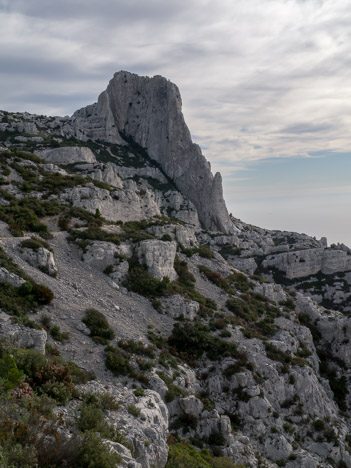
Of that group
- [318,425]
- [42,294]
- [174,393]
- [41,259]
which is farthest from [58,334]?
[318,425]

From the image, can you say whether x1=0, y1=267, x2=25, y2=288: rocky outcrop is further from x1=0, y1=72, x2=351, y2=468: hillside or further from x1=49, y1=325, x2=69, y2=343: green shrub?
x1=49, y1=325, x2=69, y2=343: green shrub

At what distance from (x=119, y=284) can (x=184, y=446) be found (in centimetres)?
1374

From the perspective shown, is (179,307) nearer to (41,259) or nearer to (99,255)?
(99,255)

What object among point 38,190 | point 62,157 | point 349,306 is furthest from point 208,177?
point 38,190

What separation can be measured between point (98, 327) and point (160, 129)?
93045 mm

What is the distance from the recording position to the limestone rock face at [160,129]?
325 ft

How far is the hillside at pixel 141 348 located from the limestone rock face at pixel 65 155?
22.1 metres

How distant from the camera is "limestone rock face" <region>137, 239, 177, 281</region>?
2858 centimetres

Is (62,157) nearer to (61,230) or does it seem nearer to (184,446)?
(61,230)

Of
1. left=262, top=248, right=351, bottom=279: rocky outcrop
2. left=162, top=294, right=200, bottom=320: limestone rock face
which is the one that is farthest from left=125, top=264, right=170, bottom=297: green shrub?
left=262, top=248, right=351, bottom=279: rocky outcrop

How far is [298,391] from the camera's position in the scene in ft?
74.9

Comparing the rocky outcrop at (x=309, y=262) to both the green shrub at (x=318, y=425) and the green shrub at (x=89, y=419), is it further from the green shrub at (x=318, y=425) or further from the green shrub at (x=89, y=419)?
the green shrub at (x=89, y=419)

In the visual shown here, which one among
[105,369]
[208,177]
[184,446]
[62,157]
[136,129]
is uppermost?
[136,129]

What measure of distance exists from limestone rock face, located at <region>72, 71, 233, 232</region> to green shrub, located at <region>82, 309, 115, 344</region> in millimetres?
78715
